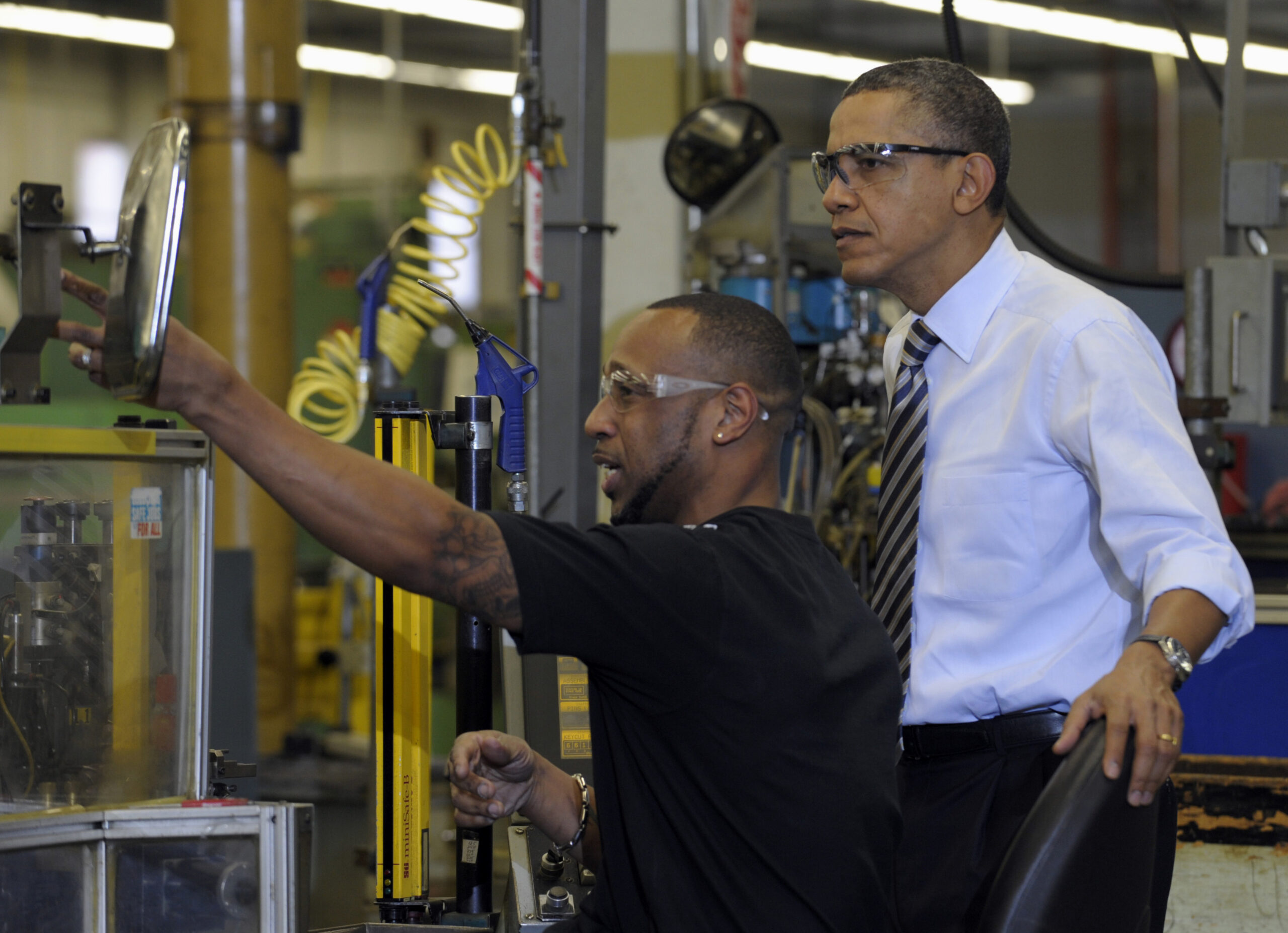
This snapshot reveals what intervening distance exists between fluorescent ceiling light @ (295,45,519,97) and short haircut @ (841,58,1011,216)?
8.72 metres

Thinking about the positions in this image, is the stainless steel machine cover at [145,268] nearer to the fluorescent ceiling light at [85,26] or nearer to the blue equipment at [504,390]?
the blue equipment at [504,390]

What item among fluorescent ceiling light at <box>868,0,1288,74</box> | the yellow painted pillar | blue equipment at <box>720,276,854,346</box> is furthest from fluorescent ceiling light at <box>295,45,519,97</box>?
blue equipment at <box>720,276,854,346</box>

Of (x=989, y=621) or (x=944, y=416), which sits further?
(x=944, y=416)

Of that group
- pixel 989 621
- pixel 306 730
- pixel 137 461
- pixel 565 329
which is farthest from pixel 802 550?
pixel 306 730

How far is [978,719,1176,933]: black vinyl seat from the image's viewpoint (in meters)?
1.24

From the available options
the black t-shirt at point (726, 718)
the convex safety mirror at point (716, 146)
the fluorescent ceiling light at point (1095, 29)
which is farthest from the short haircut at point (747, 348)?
the fluorescent ceiling light at point (1095, 29)

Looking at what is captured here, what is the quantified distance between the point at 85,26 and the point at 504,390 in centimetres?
983

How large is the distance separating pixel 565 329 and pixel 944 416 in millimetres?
1628

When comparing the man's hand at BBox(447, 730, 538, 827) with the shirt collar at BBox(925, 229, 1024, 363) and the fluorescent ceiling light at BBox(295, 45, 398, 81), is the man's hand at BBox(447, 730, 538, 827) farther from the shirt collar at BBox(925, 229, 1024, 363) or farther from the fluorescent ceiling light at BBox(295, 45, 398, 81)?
the fluorescent ceiling light at BBox(295, 45, 398, 81)

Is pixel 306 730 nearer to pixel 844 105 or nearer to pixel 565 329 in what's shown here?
pixel 565 329

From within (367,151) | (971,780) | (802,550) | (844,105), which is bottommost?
(971,780)

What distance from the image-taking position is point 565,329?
10.9ft

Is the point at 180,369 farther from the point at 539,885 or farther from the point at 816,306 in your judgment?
the point at 816,306

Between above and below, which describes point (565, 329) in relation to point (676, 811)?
above
